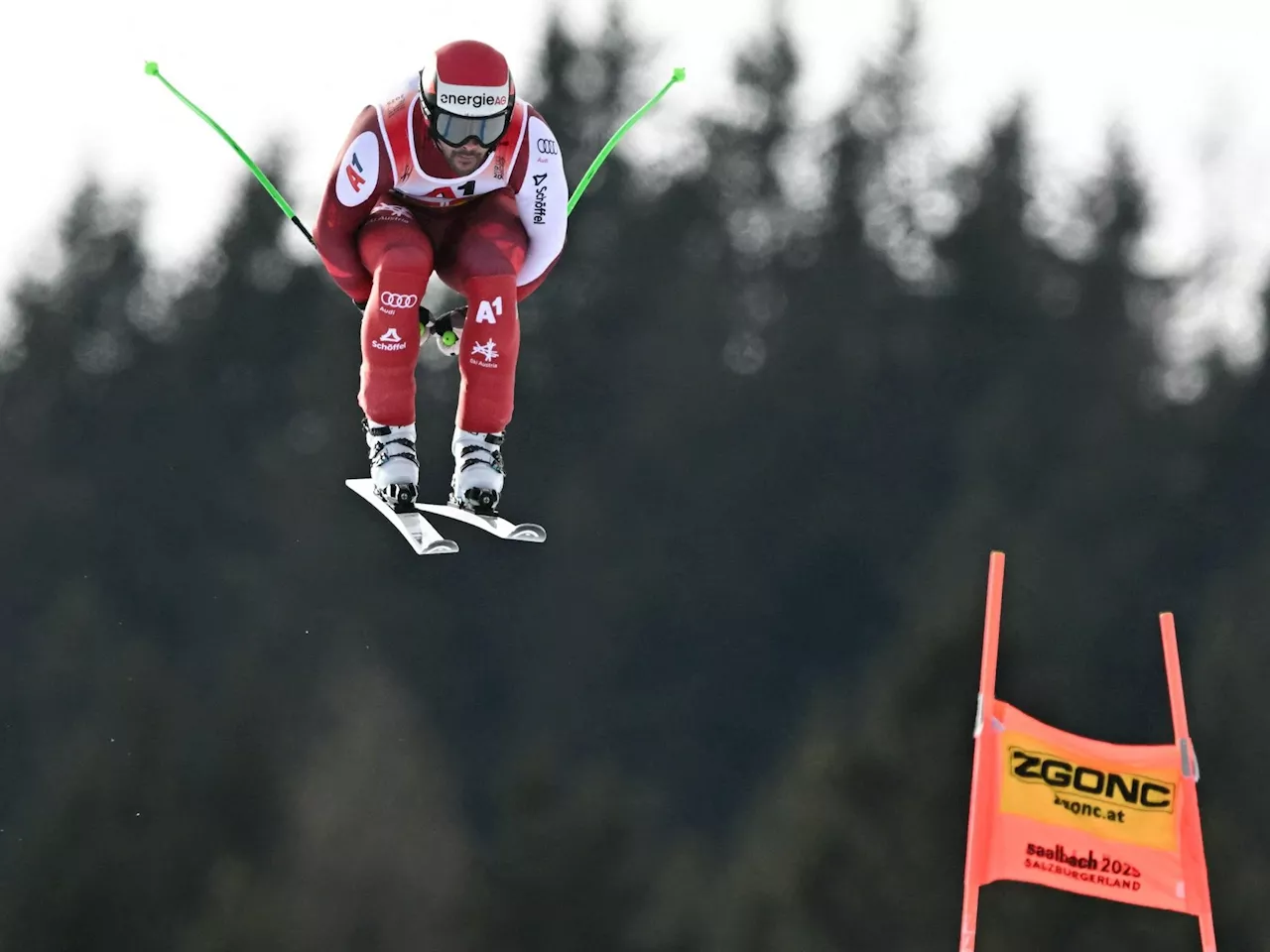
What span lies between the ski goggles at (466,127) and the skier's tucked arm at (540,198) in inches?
11.7

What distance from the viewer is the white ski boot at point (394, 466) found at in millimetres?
7594

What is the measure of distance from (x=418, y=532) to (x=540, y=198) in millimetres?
1259

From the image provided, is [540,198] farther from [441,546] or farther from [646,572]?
[646,572]

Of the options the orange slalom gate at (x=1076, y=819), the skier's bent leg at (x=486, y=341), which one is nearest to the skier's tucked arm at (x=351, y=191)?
the skier's bent leg at (x=486, y=341)

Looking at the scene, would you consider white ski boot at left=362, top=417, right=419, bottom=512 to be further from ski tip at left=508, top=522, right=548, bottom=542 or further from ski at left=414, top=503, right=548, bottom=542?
ski tip at left=508, top=522, right=548, bottom=542

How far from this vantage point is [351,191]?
7492mm

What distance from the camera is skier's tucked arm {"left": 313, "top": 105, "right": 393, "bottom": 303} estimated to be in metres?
7.46

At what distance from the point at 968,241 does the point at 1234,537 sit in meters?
4.93

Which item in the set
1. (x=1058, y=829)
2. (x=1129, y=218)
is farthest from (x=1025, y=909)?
(x=1058, y=829)

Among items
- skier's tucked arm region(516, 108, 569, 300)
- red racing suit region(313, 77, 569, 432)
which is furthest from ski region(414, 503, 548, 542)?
skier's tucked arm region(516, 108, 569, 300)

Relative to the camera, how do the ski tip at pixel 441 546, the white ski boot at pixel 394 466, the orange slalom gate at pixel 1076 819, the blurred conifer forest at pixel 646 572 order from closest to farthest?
the ski tip at pixel 441 546
the white ski boot at pixel 394 466
the orange slalom gate at pixel 1076 819
the blurred conifer forest at pixel 646 572

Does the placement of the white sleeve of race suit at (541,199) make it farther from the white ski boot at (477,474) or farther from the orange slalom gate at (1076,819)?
the orange slalom gate at (1076,819)

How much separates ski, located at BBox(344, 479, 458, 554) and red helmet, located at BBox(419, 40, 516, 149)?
125 cm

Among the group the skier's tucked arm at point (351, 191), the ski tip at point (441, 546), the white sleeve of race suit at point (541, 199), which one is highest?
the white sleeve of race suit at point (541, 199)
